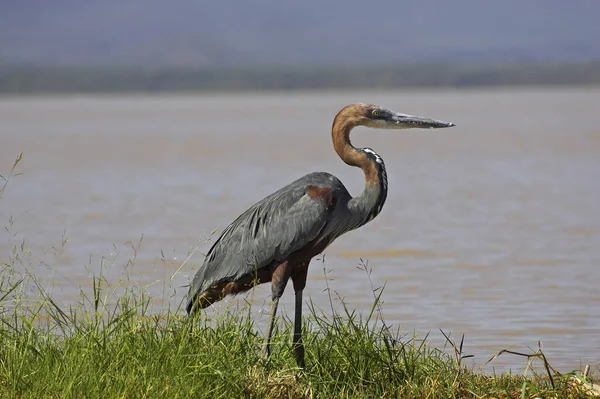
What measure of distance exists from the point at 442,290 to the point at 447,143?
980 inches

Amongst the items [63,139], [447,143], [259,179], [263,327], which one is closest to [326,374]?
[263,327]

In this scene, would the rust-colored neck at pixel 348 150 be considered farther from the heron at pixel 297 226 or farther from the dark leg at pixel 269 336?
the dark leg at pixel 269 336

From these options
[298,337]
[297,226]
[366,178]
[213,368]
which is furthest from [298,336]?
[366,178]

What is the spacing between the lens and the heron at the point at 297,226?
22.4 feet

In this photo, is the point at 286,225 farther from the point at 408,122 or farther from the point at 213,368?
the point at 213,368

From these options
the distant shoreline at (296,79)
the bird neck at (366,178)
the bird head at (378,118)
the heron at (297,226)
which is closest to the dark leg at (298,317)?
the heron at (297,226)

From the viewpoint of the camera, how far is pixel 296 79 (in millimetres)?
130875

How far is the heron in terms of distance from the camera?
6840 millimetres

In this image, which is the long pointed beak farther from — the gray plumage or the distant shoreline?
the distant shoreline

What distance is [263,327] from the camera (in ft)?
28.8

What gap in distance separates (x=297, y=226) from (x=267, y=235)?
190 millimetres

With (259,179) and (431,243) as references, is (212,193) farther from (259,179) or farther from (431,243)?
(431,243)

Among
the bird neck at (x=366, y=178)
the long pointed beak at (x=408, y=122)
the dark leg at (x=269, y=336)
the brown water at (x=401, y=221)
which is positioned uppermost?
the long pointed beak at (x=408, y=122)

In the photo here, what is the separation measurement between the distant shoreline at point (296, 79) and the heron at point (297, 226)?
364ft
